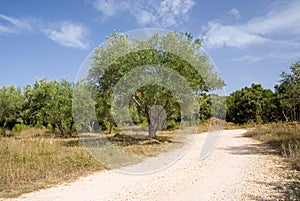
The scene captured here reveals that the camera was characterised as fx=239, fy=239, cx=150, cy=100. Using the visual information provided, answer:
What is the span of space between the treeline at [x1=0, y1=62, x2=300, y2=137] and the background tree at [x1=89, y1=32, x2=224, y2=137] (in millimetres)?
3010

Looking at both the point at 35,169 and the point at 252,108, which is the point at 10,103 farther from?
the point at 252,108

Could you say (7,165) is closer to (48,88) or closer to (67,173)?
Result: (67,173)

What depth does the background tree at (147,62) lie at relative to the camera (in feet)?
42.1

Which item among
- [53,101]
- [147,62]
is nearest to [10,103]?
[53,101]

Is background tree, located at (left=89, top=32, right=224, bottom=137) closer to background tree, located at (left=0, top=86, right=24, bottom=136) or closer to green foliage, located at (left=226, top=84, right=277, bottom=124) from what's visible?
background tree, located at (left=0, top=86, right=24, bottom=136)

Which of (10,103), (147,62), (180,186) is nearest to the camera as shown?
(180,186)

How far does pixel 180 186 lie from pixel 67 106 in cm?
1712

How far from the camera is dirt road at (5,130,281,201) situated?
479 centimetres

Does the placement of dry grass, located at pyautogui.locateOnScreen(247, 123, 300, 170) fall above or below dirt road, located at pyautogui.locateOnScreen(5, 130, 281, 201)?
above

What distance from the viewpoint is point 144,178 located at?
6.38 m

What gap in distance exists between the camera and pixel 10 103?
23500 millimetres

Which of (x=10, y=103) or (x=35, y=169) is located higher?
(x=10, y=103)

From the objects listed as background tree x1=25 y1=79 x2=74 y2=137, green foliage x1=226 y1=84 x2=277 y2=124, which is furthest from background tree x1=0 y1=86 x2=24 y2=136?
green foliage x1=226 y1=84 x2=277 y2=124

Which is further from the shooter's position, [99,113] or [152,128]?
[99,113]
